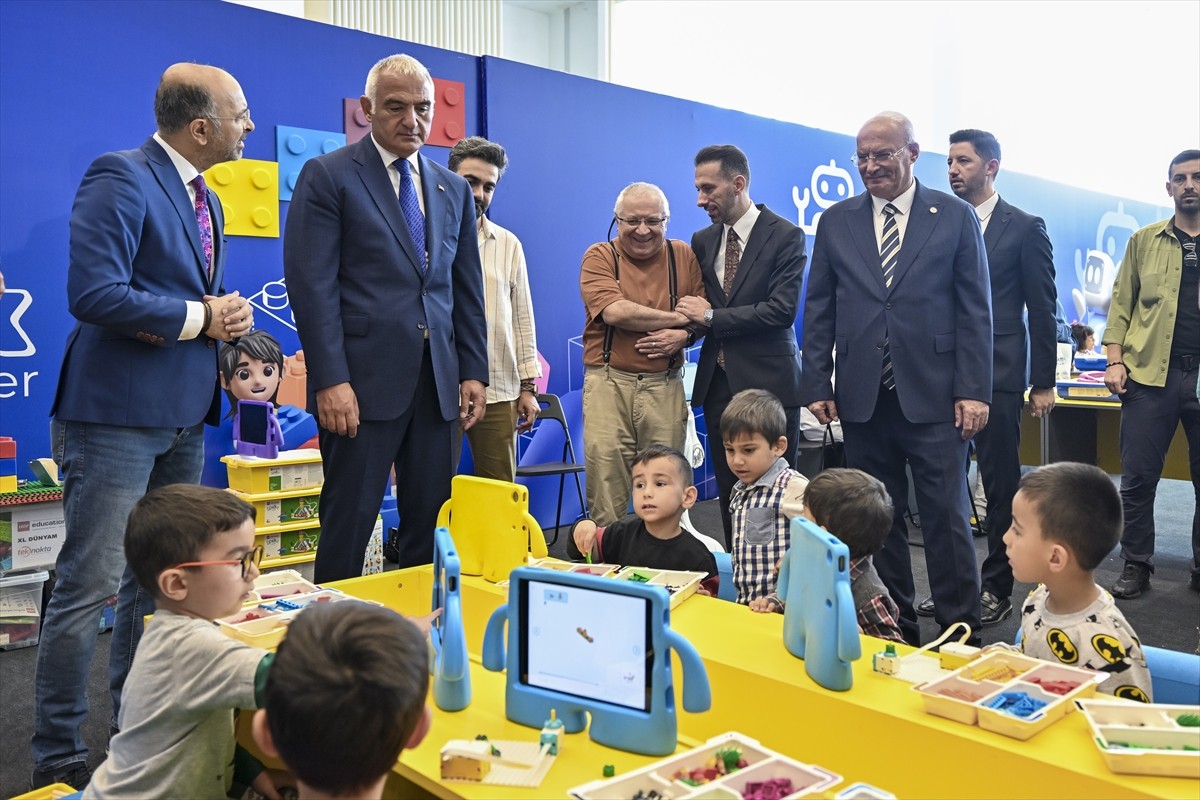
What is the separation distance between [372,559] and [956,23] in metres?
8.18

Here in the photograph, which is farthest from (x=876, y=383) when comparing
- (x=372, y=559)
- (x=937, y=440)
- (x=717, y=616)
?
(x=372, y=559)

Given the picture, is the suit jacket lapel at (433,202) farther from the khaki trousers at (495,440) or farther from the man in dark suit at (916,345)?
the man in dark suit at (916,345)

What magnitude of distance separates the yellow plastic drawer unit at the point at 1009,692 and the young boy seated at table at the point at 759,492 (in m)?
0.92

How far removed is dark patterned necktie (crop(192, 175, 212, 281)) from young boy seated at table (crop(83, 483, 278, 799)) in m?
1.03

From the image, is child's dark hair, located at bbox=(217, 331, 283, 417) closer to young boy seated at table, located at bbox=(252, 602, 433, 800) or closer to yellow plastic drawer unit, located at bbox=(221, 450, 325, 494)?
yellow plastic drawer unit, located at bbox=(221, 450, 325, 494)

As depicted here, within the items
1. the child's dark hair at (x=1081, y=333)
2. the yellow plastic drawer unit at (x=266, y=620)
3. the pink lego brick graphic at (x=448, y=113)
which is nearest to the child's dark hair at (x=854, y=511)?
the yellow plastic drawer unit at (x=266, y=620)

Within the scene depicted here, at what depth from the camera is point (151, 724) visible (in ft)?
5.02

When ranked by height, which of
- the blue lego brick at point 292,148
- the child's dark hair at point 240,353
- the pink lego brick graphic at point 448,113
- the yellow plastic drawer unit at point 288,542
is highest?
the pink lego brick graphic at point 448,113

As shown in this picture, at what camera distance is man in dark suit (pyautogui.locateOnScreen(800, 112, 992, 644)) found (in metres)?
3.22

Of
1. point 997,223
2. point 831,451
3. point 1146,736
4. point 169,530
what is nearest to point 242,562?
point 169,530

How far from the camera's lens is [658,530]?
2.70 m

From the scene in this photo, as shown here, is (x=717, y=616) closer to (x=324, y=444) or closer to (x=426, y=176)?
(x=324, y=444)

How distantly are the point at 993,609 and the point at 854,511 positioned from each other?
2066 millimetres

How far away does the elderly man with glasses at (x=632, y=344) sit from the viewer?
11.3ft
